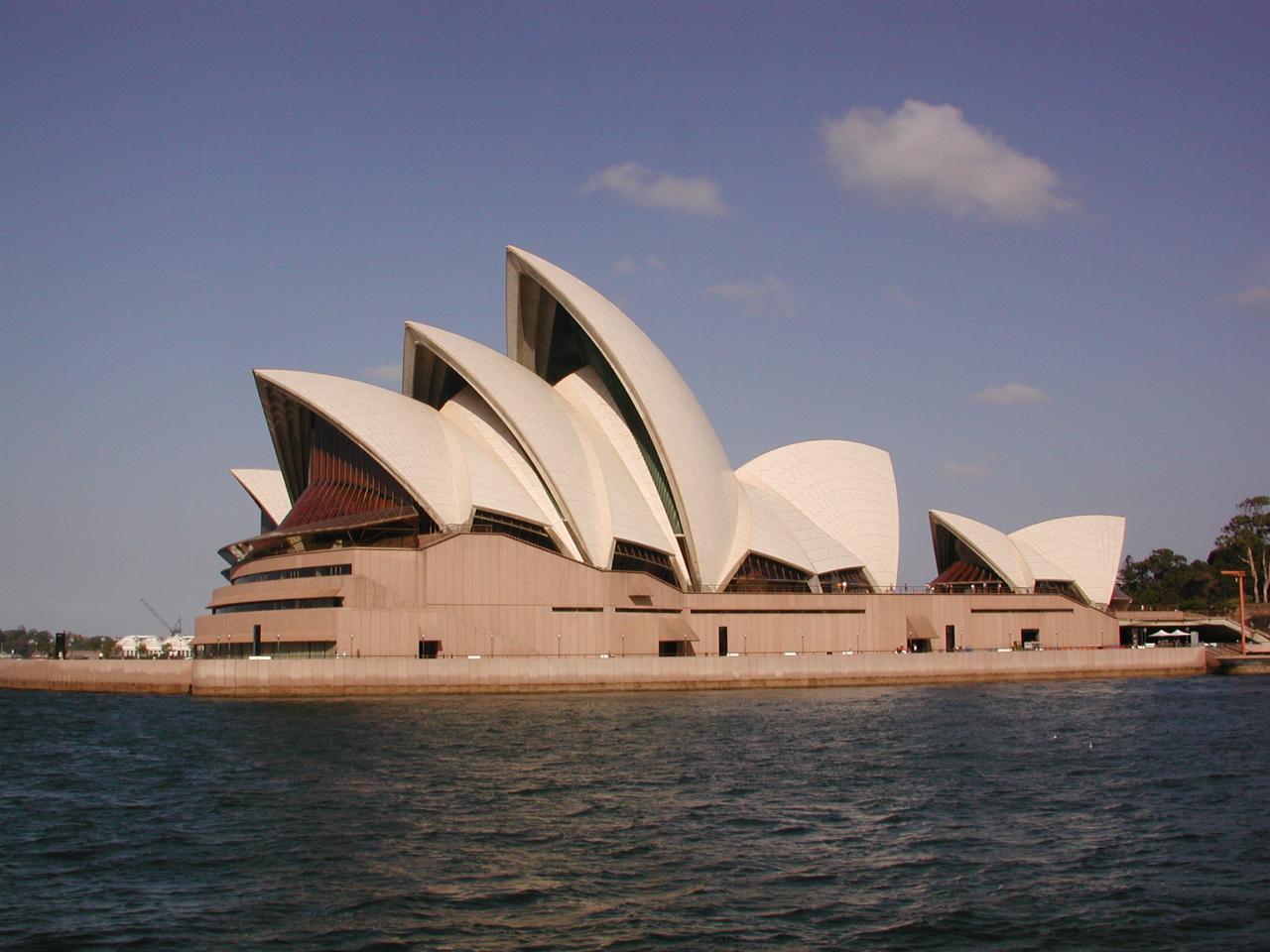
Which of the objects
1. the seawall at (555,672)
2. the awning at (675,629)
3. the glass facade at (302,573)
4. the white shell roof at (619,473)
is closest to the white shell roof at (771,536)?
the white shell roof at (619,473)

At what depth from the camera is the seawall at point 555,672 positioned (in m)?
51.0

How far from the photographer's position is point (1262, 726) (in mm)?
39312

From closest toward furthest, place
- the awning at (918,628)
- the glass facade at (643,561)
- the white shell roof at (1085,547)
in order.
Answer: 1. the glass facade at (643,561)
2. the awning at (918,628)
3. the white shell roof at (1085,547)

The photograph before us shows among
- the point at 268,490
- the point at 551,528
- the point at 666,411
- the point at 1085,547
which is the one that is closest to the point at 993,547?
the point at 1085,547

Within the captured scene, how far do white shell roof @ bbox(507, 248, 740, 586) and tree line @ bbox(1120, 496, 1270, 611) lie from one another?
61.1m

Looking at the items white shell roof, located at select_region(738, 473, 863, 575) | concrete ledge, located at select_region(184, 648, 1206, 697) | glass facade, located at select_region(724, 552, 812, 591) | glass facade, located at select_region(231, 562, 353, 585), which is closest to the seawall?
concrete ledge, located at select_region(184, 648, 1206, 697)

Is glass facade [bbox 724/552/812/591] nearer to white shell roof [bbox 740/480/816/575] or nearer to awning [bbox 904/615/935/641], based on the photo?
white shell roof [bbox 740/480/816/575]

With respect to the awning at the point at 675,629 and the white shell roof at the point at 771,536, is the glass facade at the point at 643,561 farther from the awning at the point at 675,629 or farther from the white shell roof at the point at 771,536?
the white shell roof at the point at 771,536

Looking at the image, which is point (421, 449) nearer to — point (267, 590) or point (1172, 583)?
point (267, 590)

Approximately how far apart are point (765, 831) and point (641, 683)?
33.3 m

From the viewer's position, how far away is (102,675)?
2384 inches

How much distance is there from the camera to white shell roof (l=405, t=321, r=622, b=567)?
58.0 meters

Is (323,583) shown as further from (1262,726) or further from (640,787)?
(1262,726)

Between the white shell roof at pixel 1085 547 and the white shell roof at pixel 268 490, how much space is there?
1751 inches
